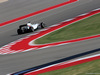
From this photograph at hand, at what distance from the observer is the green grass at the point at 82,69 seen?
362 inches

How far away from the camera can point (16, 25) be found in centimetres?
2406

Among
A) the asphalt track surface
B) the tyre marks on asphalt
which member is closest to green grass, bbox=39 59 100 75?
the asphalt track surface

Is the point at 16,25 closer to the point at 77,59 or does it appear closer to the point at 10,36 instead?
the point at 10,36

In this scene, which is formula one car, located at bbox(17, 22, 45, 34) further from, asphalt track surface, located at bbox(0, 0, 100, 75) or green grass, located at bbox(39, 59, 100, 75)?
green grass, located at bbox(39, 59, 100, 75)

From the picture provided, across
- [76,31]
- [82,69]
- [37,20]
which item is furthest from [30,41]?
[82,69]

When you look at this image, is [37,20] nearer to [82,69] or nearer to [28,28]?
[28,28]

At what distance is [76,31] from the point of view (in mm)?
17312

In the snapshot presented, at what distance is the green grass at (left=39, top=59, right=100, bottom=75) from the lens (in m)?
9.18

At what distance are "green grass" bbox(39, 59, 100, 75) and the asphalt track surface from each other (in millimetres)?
1776

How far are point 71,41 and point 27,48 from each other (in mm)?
2613

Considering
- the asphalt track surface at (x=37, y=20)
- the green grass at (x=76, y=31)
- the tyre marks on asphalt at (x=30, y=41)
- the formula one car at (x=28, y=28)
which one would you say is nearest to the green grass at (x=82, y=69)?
the asphalt track surface at (x=37, y=20)

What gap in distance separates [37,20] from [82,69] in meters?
14.9

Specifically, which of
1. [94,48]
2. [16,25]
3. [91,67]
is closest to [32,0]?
[16,25]

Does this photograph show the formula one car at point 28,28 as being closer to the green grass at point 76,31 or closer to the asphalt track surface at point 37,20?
the asphalt track surface at point 37,20
